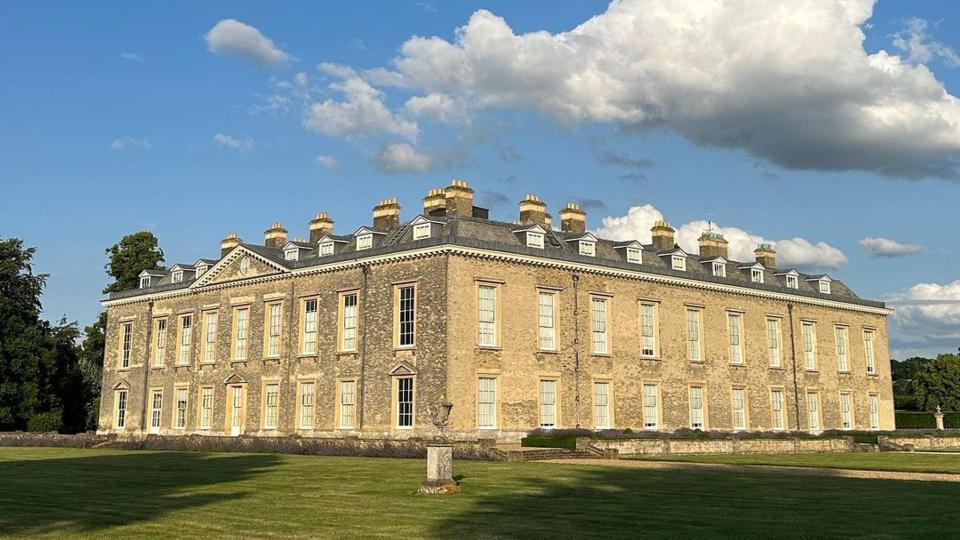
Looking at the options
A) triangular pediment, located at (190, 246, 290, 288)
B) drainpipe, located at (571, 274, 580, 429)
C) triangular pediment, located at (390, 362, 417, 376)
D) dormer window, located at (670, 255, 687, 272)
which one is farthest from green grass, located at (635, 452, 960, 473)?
triangular pediment, located at (190, 246, 290, 288)

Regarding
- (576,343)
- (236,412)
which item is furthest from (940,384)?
(236,412)

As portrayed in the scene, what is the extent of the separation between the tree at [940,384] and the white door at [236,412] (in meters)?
49.9

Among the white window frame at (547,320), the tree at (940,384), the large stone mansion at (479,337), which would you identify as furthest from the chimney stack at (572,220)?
the tree at (940,384)

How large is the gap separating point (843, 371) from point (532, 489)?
37.5 m

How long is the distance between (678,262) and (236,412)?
2147 cm

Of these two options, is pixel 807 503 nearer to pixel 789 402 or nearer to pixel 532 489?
pixel 532 489

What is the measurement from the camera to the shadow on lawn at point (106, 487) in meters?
14.3

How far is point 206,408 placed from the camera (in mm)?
45406

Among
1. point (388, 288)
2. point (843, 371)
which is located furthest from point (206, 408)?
point (843, 371)

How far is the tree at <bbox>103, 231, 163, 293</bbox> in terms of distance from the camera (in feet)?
203

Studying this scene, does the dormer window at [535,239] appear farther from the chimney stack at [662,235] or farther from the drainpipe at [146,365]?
the drainpipe at [146,365]

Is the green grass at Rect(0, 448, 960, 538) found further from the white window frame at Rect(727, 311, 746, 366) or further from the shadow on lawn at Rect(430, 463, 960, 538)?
the white window frame at Rect(727, 311, 746, 366)

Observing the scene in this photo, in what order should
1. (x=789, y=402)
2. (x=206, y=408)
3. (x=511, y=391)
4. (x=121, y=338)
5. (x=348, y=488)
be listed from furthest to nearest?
(x=121, y=338), (x=789, y=402), (x=206, y=408), (x=511, y=391), (x=348, y=488)

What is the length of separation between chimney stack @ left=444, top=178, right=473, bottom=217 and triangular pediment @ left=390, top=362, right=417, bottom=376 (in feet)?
24.7
